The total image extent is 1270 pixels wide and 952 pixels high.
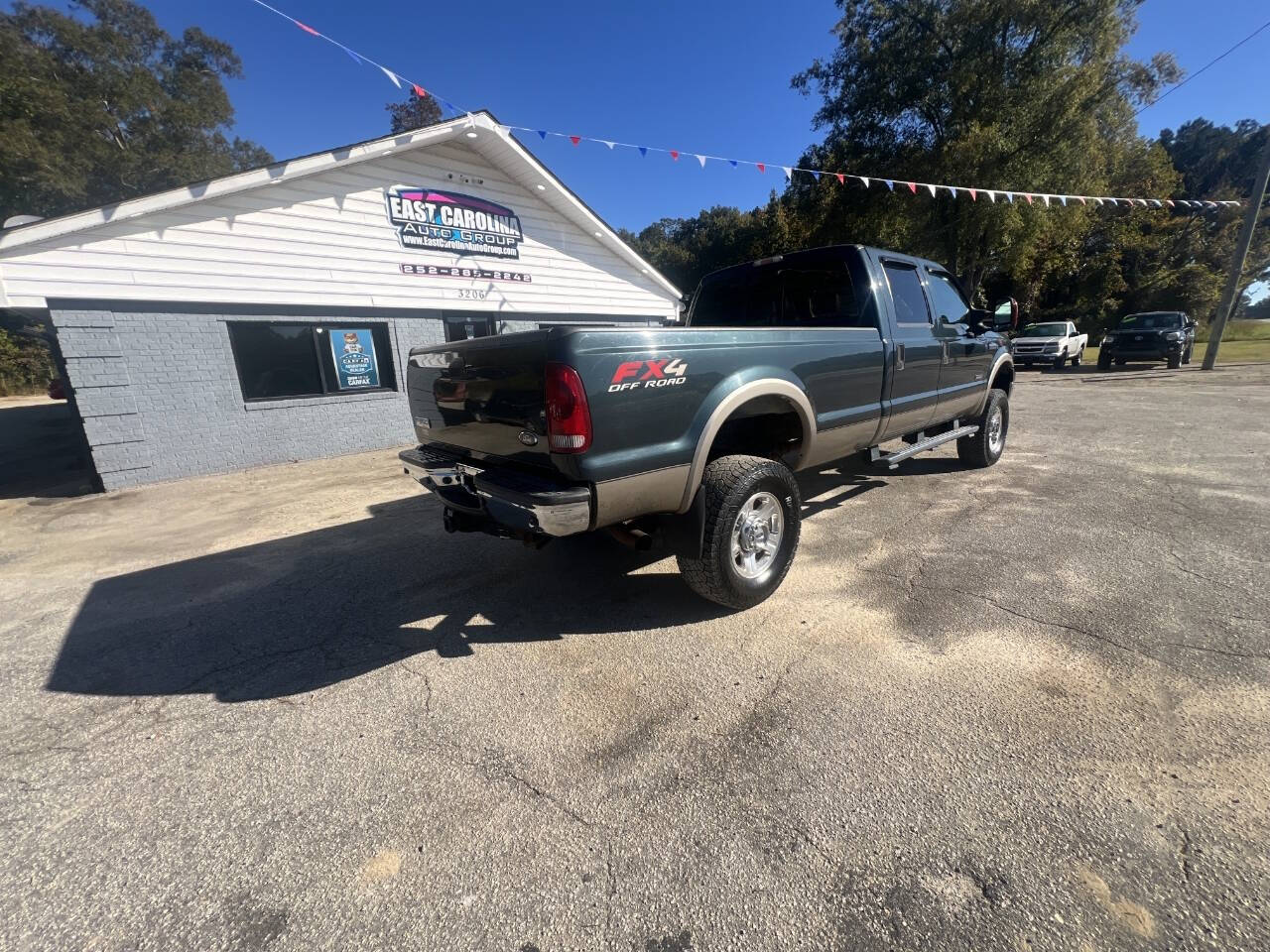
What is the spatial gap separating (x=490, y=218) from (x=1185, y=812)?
10.7m

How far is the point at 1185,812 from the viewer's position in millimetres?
1802

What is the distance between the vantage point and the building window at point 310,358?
770cm

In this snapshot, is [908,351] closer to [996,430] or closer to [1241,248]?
[996,430]

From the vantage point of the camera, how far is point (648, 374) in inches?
102

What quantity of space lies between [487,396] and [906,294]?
3.71 metres

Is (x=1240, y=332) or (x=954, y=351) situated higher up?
(x=954, y=351)

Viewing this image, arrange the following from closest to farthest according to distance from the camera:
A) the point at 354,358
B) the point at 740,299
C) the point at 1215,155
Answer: the point at 740,299, the point at 354,358, the point at 1215,155

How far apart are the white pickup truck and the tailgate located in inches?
854

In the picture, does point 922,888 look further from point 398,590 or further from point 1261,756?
point 398,590

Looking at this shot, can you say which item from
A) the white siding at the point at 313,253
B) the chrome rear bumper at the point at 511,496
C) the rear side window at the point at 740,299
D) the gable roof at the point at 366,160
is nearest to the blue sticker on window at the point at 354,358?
the white siding at the point at 313,253

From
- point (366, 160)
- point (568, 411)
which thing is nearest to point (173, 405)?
point (366, 160)

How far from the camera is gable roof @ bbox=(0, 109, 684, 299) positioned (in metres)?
6.14

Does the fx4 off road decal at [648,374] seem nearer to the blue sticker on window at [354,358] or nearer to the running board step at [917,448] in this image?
the running board step at [917,448]

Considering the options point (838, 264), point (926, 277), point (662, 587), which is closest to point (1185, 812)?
point (662, 587)
